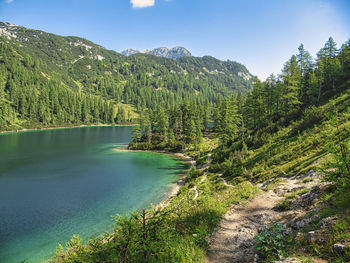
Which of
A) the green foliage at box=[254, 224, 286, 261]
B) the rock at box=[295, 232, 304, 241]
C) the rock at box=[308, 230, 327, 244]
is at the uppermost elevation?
the rock at box=[308, 230, 327, 244]

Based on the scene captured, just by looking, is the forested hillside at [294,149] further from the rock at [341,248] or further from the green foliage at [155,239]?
the green foliage at [155,239]

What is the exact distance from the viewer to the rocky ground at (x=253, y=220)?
24.8ft

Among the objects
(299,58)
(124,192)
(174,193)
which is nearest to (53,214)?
(124,192)

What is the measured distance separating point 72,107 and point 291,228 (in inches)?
7831

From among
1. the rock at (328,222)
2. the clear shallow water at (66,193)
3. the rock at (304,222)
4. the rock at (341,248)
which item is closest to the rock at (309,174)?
the rock at (304,222)

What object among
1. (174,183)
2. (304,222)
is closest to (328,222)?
(304,222)

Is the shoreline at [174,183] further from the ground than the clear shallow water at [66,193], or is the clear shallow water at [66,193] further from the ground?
the shoreline at [174,183]

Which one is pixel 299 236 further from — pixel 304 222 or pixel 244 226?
pixel 244 226

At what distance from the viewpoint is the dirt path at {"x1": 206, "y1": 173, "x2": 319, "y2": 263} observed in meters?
7.50

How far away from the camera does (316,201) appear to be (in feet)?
31.6

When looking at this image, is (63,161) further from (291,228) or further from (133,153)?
(291,228)

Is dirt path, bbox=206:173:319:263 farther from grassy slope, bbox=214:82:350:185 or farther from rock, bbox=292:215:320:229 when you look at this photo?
grassy slope, bbox=214:82:350:185

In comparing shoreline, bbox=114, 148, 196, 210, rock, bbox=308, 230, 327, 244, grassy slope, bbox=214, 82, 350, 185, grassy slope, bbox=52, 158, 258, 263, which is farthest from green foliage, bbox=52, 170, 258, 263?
grassy slope, bbox=214, 82, 350, 185

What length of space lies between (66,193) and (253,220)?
3334 cm
